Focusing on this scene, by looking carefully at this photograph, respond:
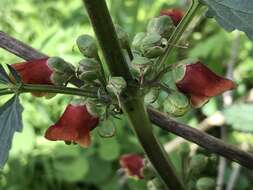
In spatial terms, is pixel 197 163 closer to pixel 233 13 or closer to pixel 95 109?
pixel 95 109

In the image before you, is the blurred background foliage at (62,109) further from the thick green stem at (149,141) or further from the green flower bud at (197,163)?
the thick green stem at (149,141)

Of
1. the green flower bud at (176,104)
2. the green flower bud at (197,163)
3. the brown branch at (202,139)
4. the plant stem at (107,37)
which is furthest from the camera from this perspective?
the green flower bud at (197,163)

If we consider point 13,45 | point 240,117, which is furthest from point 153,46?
point 240,117

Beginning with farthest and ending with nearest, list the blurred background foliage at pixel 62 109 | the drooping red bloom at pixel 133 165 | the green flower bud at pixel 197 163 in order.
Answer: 1. the blurred background foliage at pixel 62 109
2. the drooping red bloom at pixel 133 165
3. the green flower bud at pixel 197 163

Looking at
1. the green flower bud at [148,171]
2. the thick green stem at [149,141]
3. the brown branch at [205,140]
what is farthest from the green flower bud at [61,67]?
the green flower bud at [148,171]

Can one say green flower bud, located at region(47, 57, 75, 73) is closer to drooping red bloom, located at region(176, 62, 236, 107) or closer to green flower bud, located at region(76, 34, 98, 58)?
green flower bud, located at region(76, 34, 98, 58)

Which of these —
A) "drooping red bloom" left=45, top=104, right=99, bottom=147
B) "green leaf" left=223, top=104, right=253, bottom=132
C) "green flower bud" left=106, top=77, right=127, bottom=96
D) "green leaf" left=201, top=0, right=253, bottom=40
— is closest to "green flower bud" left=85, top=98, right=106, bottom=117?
"drooping red bloom" left=45, top=104, right=99, bottom=147
